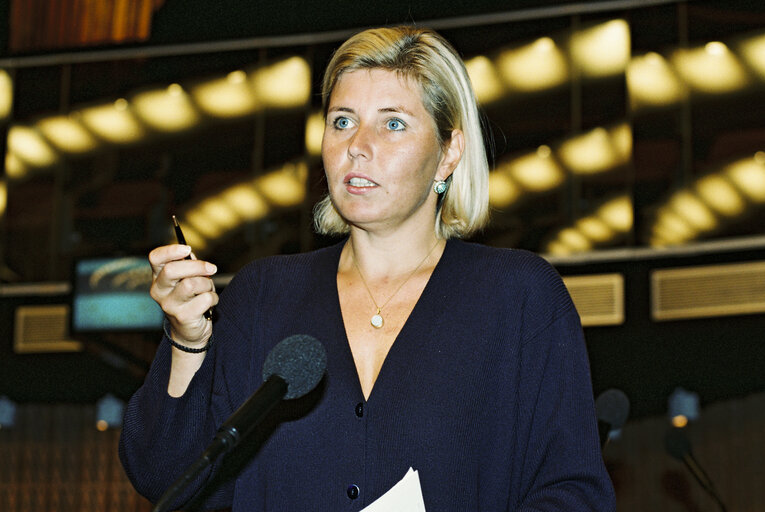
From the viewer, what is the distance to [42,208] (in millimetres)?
7859

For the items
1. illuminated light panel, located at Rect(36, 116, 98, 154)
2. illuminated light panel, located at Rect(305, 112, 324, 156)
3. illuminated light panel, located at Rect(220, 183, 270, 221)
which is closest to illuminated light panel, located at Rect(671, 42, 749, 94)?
illuminated light panel, located at Rect(305, 112, 324, 156)

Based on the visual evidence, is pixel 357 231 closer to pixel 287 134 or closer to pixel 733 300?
pixel 733 300

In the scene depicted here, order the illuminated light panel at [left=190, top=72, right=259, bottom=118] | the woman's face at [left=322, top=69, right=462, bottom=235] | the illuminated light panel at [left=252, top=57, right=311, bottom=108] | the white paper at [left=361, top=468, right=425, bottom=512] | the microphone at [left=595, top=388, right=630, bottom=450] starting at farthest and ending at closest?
the illuminated light panel at [left=190, top=72, right=259, bottom=118] < the illuminated light panel at [left=252, top=57, right=311, bottom=108] < the microphone at [left=595, top=388, right=630, bottom=450] < the woman's face at [left=322, top=69, right=462, bottom=235] < the white paper at [left=361, top=468, right=425, bottom=512]

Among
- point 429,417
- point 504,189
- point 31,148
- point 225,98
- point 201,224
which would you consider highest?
point 225,98

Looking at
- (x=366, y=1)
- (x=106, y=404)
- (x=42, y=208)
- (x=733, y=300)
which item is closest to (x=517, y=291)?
(x=733, y=300)

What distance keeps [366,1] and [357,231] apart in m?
5.42

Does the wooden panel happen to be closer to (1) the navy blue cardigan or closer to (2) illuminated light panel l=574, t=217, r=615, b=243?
(2) illuminated light panel l=574, t=217, r=615, b=243

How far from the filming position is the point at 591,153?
678 centimetres

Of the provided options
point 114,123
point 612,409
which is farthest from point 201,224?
point 612,409

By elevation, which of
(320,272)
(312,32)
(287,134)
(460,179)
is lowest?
(320,272)

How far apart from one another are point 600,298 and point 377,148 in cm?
518

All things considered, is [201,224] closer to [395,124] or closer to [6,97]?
[6,97]

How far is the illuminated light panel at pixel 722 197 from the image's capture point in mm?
6480

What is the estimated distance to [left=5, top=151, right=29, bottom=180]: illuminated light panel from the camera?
7918 mm
